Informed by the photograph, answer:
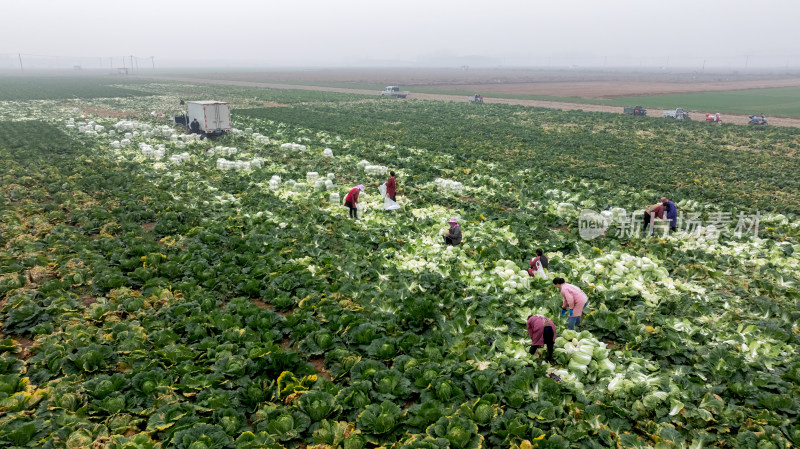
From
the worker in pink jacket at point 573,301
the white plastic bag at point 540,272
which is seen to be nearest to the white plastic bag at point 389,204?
the white plastic bag at point 540,272

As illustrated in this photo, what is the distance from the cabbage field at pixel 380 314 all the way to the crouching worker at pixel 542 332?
0.32 metres

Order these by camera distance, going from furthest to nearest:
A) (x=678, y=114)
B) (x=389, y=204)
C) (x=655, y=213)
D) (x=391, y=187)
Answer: (x=678, y=114)
(x=389, y=204)
(x=391, y=187)
(x=655, y=213)

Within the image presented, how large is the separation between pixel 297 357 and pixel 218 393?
63.3 inches

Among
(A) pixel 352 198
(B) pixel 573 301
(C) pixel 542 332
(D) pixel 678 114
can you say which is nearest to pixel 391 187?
(A) pixel 352 198

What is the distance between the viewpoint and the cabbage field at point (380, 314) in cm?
716

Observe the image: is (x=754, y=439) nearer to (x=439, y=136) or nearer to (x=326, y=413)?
(x=326, y=413)

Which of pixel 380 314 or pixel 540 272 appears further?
pixel 540 272

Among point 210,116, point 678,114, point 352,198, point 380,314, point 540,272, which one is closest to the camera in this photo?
point 380,314

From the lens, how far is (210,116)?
3294cm

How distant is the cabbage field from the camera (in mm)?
7156

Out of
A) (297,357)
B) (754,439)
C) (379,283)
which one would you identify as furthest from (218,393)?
(754,439)

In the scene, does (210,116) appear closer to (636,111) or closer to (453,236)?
(453,236)

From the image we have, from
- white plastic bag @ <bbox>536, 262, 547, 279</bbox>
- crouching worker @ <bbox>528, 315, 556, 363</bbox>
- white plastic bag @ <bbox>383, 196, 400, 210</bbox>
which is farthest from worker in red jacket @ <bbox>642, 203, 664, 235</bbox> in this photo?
white plastic bag @ <bbox>383, 196, 400, 210</bbox>

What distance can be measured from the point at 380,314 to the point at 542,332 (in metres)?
3.57
